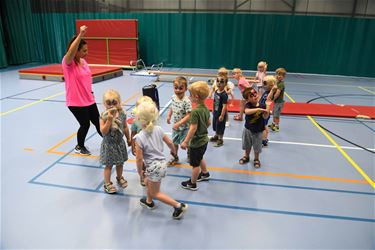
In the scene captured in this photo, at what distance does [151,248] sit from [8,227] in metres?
1.45

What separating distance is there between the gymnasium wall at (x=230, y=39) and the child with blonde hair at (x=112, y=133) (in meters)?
11.3

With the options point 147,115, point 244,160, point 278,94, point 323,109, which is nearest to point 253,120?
point 244,160

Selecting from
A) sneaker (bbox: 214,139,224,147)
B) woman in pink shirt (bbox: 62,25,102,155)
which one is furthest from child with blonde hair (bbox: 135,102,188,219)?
sneaker (bbox: 214,139,224,147)

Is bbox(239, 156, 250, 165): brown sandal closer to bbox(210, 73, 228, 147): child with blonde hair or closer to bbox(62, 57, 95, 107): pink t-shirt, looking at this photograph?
bbox(210, 73, 228, 147): child with blonde hair

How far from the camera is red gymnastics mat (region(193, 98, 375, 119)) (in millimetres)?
6256

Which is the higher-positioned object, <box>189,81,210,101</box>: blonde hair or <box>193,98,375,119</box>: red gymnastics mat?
<box>189,81,210,101</box>: blonde hair

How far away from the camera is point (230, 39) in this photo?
13.1 meters

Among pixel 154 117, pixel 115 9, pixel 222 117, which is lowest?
pixel 222 117

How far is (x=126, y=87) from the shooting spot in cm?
876

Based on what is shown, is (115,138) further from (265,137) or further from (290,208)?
(265,137)

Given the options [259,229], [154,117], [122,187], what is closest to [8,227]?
[122,187]

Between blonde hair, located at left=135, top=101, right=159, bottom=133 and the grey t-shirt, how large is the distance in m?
0.06

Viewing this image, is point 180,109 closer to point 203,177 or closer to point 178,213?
point 203,177

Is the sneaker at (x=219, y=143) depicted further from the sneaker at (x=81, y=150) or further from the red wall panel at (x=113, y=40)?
the red wall panel at (x=113, y=40)
